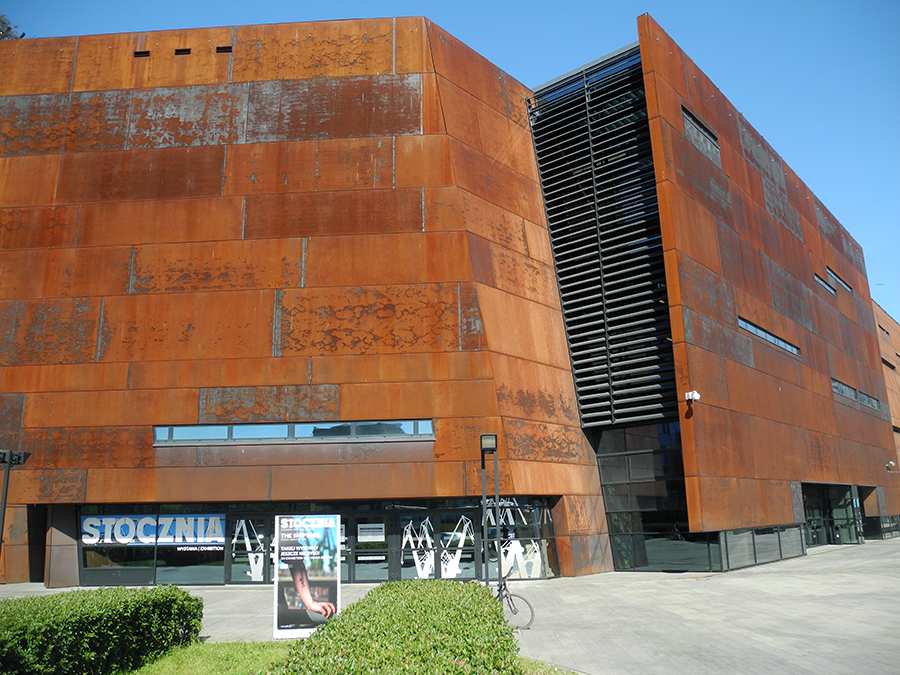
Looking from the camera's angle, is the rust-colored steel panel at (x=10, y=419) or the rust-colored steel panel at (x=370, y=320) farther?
the rust-colored steel panel at (x=370, y=320)

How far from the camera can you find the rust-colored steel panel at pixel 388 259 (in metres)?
21.1

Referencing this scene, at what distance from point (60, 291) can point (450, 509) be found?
13.7 m

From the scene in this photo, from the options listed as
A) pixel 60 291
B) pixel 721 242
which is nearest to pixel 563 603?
pixel 721 242

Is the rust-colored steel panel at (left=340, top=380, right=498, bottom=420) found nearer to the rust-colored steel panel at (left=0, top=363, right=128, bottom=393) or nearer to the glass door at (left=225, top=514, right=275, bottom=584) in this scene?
the glass door at (left=225, top=514, right=275, bottom=584)

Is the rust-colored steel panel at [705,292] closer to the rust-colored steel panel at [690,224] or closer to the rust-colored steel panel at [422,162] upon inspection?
the rust-colored steel panel at [690,224]

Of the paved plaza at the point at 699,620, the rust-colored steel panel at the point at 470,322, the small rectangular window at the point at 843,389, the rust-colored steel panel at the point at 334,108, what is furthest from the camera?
the small rectangular window at the point at 843,389

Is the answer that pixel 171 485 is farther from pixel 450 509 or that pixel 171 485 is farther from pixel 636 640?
pixel 636 640

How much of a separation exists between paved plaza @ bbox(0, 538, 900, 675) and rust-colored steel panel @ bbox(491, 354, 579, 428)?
16.6 ft

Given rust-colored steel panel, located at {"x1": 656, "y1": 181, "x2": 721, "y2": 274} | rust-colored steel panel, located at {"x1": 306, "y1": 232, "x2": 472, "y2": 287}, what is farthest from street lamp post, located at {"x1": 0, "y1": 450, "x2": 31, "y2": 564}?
rust-colored steel panel, located at {"x1": 656, "y1": 181, "x2": 721, "y2": 274}

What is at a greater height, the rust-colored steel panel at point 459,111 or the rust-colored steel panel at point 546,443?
the rust-colored steel panel at point 459,111

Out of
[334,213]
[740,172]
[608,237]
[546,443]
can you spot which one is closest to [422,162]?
[334,213]

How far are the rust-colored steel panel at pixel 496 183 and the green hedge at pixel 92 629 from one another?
1519 cm

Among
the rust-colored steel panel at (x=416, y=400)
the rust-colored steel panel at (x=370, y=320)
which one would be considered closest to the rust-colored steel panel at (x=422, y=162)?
the rust-colored steel panel at (x=370, y=320)

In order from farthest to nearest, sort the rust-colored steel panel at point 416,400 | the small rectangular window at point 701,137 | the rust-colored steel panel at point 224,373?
the small rectangular window at point 701,137, the rust-colored steel panel at point 224,373, the rust-colored steel panel at point 416,400
